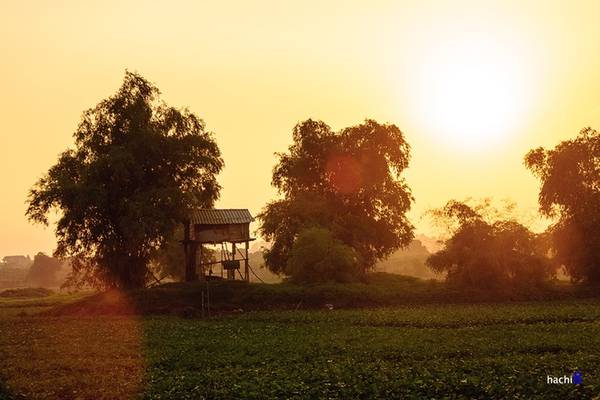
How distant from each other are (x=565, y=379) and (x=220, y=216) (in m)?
45.8

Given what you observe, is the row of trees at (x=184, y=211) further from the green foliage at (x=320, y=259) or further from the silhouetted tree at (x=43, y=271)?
the silhouetted tree at (x=43, y=271)

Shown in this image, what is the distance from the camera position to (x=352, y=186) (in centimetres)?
6562

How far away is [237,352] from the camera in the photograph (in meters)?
26.3

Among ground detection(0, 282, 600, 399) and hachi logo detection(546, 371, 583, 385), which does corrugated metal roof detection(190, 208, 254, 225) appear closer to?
ground detection(0, 282, 600, 399)

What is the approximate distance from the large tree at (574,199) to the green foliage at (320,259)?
77.4ft

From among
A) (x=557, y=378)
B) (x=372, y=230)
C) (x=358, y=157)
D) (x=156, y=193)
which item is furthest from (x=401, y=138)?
(x=557, y=378)

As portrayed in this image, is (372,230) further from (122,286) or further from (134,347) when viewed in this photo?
(134,347)

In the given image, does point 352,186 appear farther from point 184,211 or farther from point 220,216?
point 184,211

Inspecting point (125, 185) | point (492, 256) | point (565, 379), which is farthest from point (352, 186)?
point (565, 379)

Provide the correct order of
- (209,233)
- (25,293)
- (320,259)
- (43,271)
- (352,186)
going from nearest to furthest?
(320,259)
(209,233)
(352,186)
(25,293)
(43,271)

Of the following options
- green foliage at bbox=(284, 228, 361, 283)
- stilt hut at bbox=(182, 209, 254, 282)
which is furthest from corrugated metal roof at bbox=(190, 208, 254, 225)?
green foliage at bbox=(284, 228, 361, 283)

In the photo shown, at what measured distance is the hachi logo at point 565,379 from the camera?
17.7 meters

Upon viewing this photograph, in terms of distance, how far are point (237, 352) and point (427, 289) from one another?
29.1 meters

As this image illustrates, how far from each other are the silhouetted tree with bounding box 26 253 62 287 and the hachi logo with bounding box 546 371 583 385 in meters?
177
